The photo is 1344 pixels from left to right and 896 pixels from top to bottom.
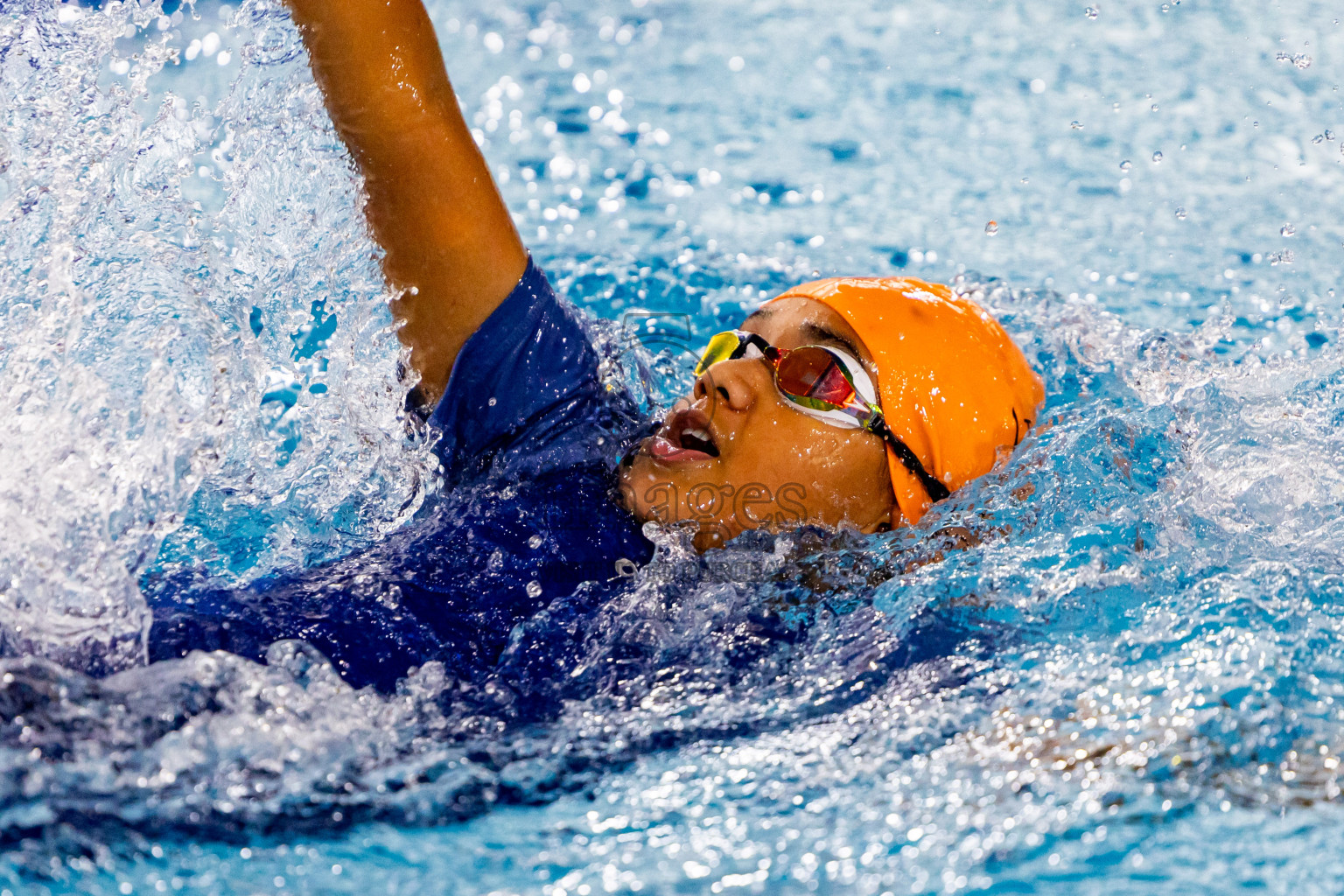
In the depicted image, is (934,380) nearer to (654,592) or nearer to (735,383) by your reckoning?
(735,383)

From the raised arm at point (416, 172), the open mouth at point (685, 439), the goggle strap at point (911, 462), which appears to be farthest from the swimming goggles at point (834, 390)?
the raised arm at point (416, 172)

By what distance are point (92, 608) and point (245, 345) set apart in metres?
0.67

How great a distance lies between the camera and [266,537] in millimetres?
2592

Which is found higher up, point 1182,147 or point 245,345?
point 245,345

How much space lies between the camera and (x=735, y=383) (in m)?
2.21

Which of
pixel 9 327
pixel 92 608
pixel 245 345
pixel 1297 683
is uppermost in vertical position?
pixel 9 327

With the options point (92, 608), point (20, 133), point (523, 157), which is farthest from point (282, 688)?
point (523, 157)

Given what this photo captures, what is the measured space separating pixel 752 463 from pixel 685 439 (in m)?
0.14

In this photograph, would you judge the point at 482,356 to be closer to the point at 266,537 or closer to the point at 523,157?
the point at 266,537

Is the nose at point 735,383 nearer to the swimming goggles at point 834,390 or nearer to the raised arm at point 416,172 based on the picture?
the swimming goggles at point 834,390

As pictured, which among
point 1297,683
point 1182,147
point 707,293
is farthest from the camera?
point 1182,147

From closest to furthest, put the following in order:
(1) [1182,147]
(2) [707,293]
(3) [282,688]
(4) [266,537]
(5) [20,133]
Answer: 1. (3) [282,688]
2. (5) [20,133]
3. (4) [266,537]
4. (2) [707,293]
5. (1) [1182,147]

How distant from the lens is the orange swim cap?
2240 millimetres

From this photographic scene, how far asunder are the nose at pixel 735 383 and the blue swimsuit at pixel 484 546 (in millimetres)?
216
